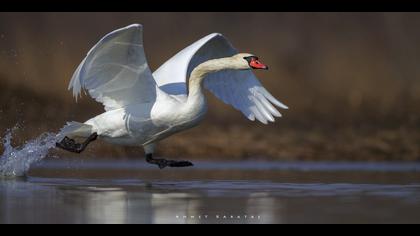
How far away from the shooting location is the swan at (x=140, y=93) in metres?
13.7

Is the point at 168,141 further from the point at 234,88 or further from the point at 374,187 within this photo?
the point at 374,187

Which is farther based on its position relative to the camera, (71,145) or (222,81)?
(222,81)

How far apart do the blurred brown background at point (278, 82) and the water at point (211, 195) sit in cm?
219

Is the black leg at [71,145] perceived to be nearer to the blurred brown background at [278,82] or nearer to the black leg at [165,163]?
the black leg at [165,163]

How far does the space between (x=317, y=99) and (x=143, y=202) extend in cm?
1036

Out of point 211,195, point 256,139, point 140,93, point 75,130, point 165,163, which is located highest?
point 256,139

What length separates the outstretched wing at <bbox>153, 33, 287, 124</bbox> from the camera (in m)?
15.4

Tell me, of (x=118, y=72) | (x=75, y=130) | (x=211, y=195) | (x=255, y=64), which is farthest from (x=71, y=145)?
(x=211, y=195)

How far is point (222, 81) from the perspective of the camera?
53.0 ft

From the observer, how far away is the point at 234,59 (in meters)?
14.3

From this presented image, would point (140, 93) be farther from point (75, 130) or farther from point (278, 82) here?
point (278, 82)

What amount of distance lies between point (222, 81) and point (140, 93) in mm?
1959

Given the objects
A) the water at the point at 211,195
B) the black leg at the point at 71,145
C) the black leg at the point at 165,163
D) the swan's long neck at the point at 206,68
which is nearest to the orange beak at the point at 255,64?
Answer: the swan's long neck at the point at 206,68

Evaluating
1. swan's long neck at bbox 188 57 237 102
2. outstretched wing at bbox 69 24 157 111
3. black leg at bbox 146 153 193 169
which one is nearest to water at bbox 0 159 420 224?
black leg at bbox 146 153 193 169
